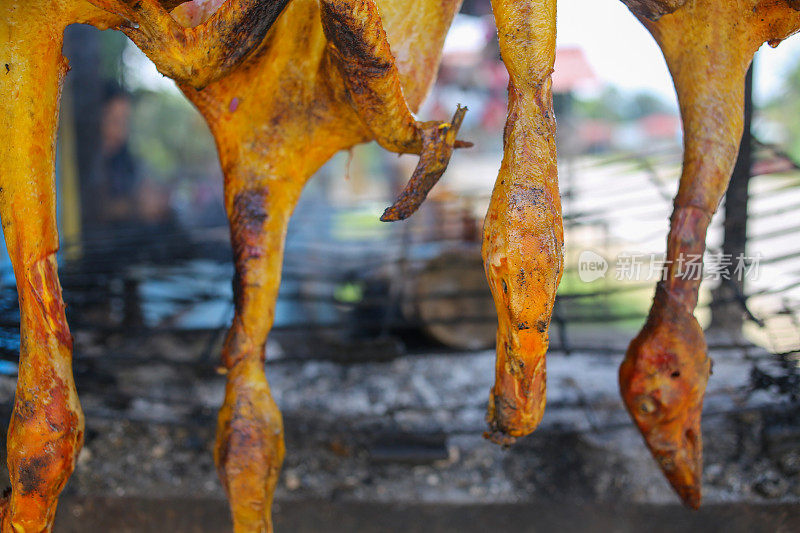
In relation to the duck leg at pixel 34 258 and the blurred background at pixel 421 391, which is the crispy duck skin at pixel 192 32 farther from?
the blurred background at pixel 421 391

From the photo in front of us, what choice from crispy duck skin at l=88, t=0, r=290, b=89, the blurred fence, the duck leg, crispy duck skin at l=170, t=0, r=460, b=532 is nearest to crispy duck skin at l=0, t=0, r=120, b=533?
the duck leg

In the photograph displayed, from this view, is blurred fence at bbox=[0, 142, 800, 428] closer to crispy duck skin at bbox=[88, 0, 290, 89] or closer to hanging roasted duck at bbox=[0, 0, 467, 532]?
hanging roasted duck at bbox=[0, 0, 467, 532]

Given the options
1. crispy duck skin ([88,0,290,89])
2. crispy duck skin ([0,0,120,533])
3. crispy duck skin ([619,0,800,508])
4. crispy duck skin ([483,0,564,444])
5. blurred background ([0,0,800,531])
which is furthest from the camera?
blurred background ([0,0,800,531])

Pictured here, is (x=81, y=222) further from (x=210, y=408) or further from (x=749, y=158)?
(x=749, y=158)

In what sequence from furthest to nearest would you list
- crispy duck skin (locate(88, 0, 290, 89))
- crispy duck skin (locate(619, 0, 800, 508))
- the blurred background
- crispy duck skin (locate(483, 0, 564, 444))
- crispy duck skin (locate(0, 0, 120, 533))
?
1. the blurred background
2. crispy duck skin (locate(619, 0, 800, 508))
3. crispy duck skin (locate(0, 0, 120, 533))
4. crispy duck skin (locate(88, 0, 290, 89))
5. crispy duck skin (locate(483, 0, 564, 444))

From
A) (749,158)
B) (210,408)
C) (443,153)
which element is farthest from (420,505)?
(749,158)

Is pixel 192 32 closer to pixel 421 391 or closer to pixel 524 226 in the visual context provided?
pixel 524 226

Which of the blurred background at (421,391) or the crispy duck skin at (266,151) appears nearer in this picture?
the crispy duck skin at (266,151)

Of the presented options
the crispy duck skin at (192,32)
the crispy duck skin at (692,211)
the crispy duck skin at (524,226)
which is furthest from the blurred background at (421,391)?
the crispy duck skin at (192,32)
